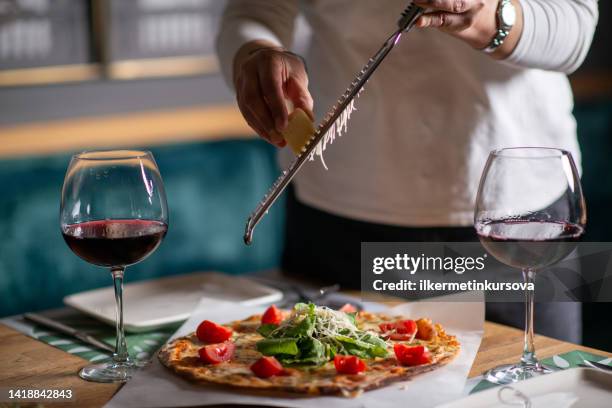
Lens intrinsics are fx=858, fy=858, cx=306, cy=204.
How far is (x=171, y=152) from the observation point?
2.44 m

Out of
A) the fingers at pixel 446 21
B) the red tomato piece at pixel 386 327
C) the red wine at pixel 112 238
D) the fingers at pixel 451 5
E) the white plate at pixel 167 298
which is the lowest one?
the white plate at pixel 167 298

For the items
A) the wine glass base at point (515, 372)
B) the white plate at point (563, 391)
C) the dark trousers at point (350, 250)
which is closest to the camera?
the white plate at point (563, 391)

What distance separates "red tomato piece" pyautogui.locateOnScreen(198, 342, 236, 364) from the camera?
3.26ft

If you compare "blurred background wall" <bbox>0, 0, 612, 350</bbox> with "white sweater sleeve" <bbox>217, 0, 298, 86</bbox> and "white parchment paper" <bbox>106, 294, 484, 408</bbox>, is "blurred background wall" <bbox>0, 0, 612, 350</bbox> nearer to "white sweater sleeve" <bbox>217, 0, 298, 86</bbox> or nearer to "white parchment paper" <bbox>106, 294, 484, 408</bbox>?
"white sweater sleeve" <bbox>217, 0, 298, 86</bbox>

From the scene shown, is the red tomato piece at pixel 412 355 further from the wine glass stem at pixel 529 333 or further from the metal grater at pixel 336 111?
the metal grater at pixel 336 111

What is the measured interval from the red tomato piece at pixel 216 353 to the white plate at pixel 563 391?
303 mm

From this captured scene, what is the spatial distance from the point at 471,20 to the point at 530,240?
0.35 metres

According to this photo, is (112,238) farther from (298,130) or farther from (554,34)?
(554,34)

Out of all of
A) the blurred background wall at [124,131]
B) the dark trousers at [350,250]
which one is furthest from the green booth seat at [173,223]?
the dark trousers at [350,250]

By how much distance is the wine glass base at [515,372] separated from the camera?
0.97 meters

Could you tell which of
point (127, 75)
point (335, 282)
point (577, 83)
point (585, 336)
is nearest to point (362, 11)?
point (335, 282)

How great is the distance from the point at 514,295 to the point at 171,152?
1.30 m

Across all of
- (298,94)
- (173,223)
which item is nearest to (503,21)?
(298,94)

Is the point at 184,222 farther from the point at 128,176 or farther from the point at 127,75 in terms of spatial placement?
the point at 128,176
